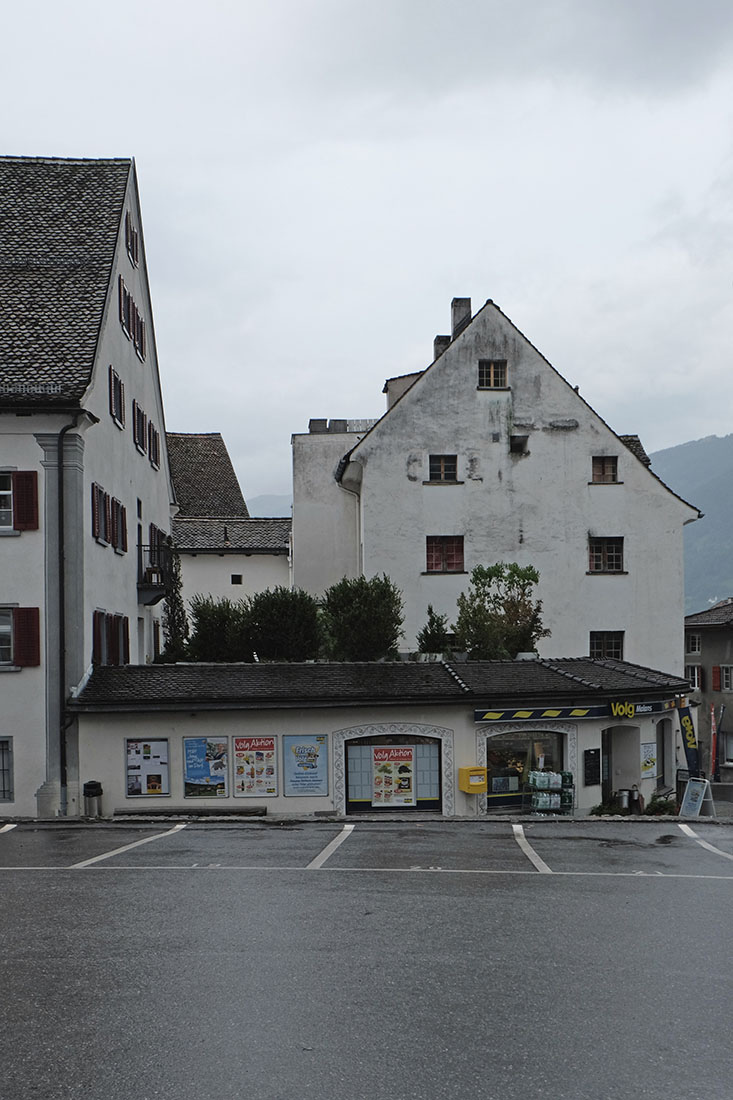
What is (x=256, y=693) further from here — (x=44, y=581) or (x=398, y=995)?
(x=398, y=995)

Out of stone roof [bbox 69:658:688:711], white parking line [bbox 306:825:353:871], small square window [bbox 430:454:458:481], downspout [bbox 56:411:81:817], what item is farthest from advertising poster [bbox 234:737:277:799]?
small square window [bbox 430:454:458:481]

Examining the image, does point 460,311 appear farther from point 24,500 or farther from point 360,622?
point 24,500

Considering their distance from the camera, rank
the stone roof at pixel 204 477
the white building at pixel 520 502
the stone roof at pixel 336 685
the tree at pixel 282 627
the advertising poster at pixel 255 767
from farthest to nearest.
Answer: the stone roof at pixel 204 477 < the white building at pixel 520 502 < the tree at pixel 282 627 < the advertising poster at pixel 255 767 < the stone roof at pixel 336 685

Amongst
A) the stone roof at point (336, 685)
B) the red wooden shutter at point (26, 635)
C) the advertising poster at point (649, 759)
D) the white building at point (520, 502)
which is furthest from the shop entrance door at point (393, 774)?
the white building at point (520, 502)

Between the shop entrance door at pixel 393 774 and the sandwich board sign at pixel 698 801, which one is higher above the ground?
the shop entrance door at pixel 393 774

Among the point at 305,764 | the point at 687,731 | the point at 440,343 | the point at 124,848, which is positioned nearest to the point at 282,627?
the point at 305,764

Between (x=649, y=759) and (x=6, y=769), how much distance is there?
53.7ft

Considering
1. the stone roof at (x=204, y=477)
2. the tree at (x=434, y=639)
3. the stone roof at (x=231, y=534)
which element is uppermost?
the stone roof at (x=204, y=477)

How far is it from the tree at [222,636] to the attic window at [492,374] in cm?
1388

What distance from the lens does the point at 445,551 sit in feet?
132

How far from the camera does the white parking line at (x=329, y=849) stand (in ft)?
54.1

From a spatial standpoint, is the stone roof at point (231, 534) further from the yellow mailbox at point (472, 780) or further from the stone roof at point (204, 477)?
the yellow mailbox at point (472, 780)

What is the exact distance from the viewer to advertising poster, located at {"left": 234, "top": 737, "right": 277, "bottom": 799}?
27125 mm

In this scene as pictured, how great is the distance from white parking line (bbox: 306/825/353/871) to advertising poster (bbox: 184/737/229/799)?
4792 millimetres
